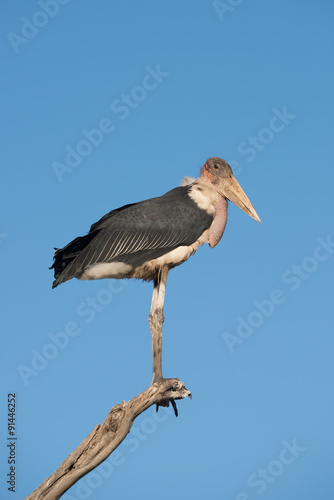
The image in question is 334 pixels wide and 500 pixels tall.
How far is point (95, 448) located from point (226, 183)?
12.9 ft

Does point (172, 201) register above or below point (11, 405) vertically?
above

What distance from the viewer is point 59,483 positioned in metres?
8.51

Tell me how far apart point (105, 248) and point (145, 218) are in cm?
63

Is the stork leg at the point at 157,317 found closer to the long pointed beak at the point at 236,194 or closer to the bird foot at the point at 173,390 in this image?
the bird foot at the point at 173,390

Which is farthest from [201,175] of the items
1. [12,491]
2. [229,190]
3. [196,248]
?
[12,491]

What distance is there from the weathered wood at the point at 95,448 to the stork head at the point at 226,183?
119 inches

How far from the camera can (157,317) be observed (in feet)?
32.3

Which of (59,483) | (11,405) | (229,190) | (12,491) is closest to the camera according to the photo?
(59,483)

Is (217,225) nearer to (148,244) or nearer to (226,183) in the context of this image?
(226,183)

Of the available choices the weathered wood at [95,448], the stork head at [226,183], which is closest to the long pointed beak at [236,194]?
the stork head at [226,183]

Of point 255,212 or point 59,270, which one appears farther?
point 255,212

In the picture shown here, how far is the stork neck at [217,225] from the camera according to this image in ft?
33.8

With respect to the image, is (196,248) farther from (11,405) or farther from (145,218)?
(11,405)

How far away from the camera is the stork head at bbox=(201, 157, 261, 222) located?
10.7 m
